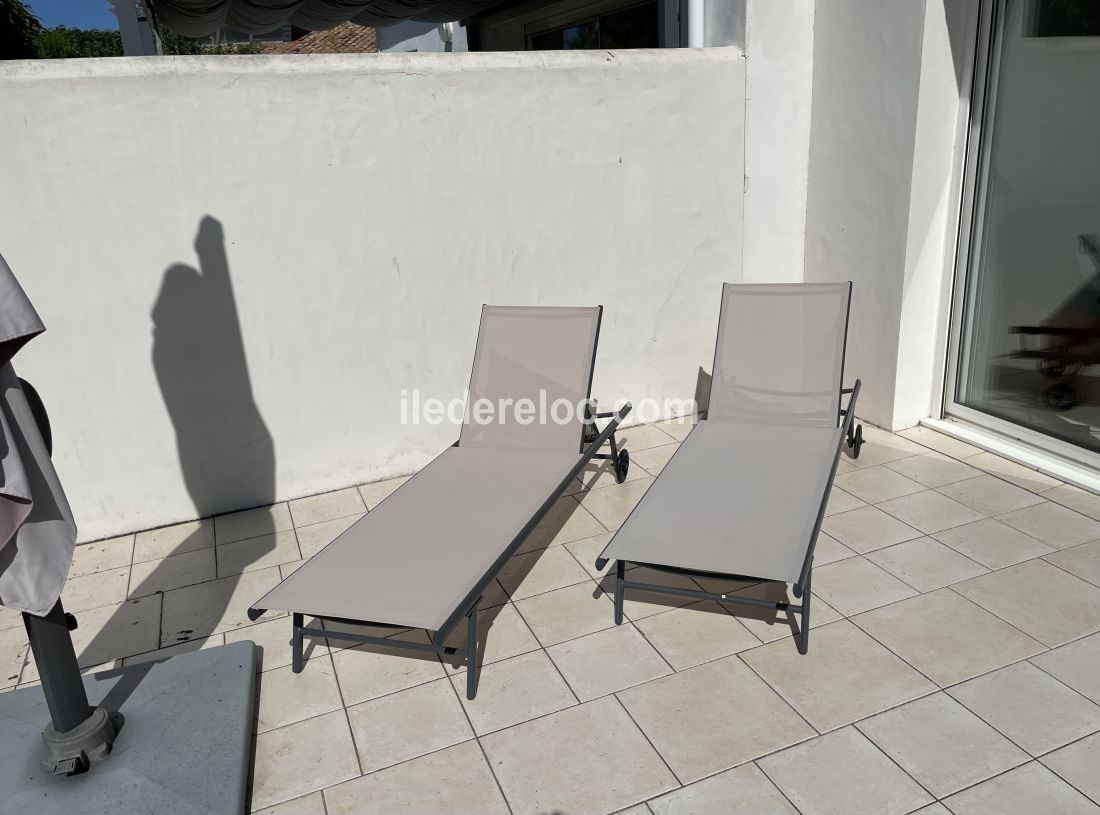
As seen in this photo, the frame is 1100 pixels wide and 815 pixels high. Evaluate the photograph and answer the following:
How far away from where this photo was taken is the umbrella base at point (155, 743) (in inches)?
118

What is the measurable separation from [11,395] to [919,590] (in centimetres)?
389

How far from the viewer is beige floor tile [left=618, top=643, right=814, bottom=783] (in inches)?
125

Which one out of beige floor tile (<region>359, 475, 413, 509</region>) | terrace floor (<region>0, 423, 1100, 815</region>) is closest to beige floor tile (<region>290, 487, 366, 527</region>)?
beige floor tile (<region>359, 475, 413, 509</region>)

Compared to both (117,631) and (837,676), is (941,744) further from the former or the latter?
(117,631)

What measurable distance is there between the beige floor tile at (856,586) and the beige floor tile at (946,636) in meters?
0.07

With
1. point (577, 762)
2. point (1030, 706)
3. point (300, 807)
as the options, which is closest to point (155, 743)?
point (300, 807)

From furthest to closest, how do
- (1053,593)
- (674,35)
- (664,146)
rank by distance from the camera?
(674,35)
(664,146)
(1053,593)

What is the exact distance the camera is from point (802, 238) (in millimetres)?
6699

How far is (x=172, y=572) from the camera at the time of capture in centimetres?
486

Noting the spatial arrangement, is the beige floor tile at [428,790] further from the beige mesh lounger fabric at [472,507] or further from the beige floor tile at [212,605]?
the beige floor tile at [212,605]

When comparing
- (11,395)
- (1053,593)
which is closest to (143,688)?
(11,395)

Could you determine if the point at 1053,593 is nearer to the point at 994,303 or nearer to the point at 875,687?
the point at 875,687

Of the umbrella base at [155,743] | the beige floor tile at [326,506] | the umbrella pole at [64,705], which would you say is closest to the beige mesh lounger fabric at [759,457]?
the umbrella base at [155,743]

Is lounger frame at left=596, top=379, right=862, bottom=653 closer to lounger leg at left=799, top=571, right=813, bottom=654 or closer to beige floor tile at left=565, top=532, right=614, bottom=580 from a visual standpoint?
lounger leg at left=799, top=571, right=813, bottom=654
